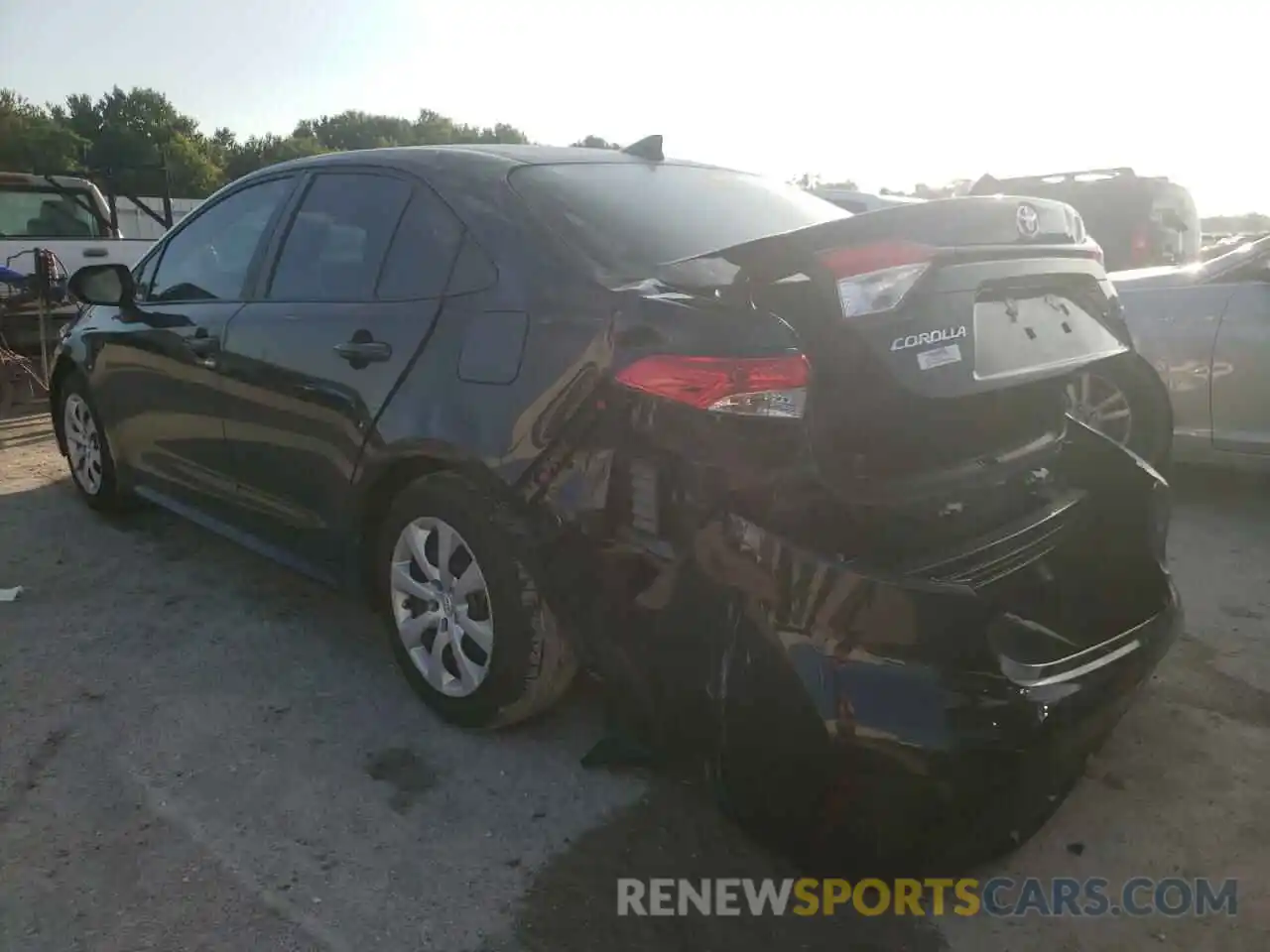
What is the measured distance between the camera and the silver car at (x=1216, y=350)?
4934 mm

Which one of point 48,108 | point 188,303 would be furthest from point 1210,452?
point 48,108

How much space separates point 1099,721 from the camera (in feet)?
7.42

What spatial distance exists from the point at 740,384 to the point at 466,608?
115 centimetres

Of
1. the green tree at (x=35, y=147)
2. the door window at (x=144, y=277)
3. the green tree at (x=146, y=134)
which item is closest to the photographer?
the door window at (x=144, y=277)

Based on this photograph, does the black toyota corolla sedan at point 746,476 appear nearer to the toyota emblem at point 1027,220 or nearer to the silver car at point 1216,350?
the toyota emblem at point 1027,220

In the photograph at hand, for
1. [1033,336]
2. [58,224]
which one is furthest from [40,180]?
[1033,336]

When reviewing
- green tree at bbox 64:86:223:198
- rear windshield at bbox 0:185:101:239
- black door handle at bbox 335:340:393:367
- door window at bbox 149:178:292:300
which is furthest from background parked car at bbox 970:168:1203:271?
green tree at bbox 64:86:223:198

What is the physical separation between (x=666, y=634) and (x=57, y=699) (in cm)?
217

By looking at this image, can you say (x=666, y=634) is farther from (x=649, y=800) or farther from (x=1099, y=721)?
(x=1099, y=721)

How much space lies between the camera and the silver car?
4934mm

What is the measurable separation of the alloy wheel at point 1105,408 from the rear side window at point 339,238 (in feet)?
Answer: 7.02

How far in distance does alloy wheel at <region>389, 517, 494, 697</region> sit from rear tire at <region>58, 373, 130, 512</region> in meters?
2.48

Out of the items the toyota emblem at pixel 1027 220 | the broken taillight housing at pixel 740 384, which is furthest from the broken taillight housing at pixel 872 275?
the toyota emblem at pixel 1027 220

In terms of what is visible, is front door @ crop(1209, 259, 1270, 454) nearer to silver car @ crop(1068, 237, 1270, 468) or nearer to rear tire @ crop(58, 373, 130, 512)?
silver car @ crop(1068, 237, 1270, 468)
